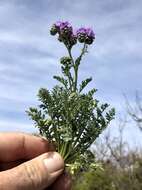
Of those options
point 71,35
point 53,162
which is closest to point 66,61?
point 71,35

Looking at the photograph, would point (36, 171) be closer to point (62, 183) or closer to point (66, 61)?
point (62, 183)

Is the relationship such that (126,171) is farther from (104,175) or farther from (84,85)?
(84,85)

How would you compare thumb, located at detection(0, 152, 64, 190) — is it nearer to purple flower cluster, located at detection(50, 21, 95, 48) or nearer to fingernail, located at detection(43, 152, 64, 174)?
fingernail, located at detection(43, 152, 64, 174)

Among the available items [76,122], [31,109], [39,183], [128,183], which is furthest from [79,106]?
[128,183]

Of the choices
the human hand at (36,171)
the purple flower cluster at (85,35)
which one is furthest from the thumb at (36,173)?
the purple flower cluster at (85,35)

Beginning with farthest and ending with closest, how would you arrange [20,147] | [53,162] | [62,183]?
[20,147], [62,183], [53,162]

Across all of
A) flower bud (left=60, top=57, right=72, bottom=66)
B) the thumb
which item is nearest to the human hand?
the thumb
